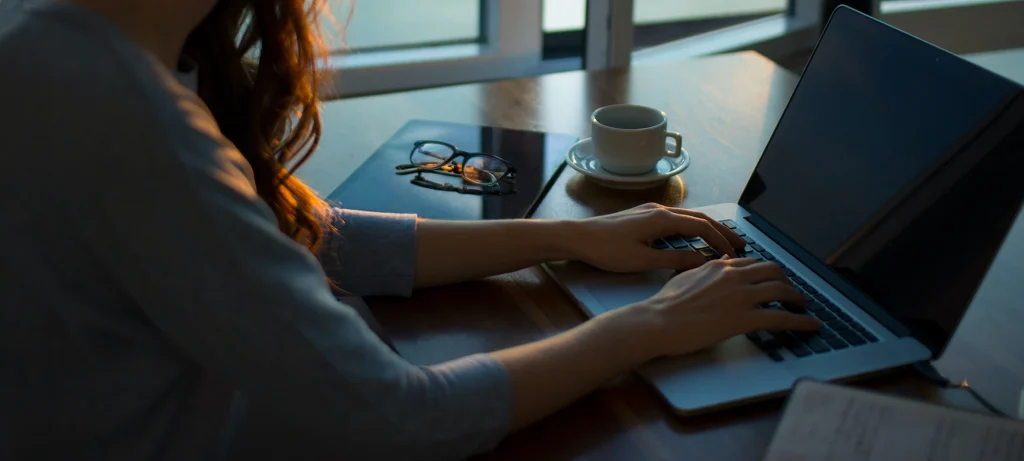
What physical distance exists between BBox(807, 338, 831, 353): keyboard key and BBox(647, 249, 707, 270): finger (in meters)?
0.16

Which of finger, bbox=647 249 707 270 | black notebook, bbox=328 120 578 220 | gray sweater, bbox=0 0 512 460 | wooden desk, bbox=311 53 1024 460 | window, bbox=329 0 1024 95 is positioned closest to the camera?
gray sweater, bbox=0 0 512 460

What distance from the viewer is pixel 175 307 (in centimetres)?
62

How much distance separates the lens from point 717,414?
29.4 inches

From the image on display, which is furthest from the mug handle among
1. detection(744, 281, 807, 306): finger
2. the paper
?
the paper

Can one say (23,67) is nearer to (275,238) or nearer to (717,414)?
(275,238)

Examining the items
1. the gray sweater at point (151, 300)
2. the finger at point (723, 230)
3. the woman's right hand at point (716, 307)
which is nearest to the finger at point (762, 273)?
the woman's right hand at point (716, 307)

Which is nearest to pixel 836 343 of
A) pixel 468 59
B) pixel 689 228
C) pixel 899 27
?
pixel 689 228

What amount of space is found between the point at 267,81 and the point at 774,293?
1.69ft

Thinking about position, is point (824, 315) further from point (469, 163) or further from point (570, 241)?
point (469, 163)

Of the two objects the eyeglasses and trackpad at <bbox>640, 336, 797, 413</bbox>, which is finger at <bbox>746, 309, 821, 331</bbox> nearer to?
trackpad at <bbox>640, 336, 797, 413</bbox>

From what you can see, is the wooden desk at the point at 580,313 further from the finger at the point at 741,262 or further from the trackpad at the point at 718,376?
the finger at the point at 741,262

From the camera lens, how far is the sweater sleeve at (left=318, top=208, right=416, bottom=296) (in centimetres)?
95

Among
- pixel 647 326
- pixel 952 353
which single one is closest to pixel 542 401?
pixel 647 326

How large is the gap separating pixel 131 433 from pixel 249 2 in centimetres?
38
